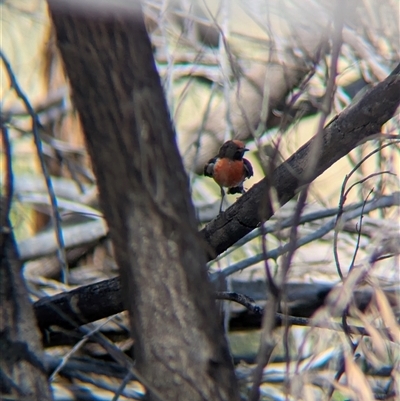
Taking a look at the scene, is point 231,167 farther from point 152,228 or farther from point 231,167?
point 152,228

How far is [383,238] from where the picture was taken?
3.19 metres

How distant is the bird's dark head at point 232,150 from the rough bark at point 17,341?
5.92 ft

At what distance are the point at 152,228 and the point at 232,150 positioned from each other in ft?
7.36

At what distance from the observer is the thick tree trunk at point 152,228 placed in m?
2.39

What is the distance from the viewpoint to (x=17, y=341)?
10.4 feet

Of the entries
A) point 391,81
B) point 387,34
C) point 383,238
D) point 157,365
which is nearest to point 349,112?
point 391,81

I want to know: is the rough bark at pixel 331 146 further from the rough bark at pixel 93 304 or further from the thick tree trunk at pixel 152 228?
the rough bark at pixel 93 304

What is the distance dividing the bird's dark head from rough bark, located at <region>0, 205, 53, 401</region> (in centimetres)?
181

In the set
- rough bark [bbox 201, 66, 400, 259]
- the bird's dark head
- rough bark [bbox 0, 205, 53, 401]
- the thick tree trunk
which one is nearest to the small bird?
the bird's dark head

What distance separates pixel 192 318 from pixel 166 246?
270mm

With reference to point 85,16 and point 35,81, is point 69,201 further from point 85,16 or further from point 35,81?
point 85,16

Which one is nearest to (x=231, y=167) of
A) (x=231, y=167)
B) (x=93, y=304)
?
(x=231, y=167)

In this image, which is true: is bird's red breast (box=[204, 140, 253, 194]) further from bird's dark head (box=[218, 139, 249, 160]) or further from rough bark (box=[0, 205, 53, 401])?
rough bark (box=[0, 205, 53, 401])

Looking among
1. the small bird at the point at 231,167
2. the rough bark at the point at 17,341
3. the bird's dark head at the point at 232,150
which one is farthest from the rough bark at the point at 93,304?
the bird's dark head at the point at 232,150
